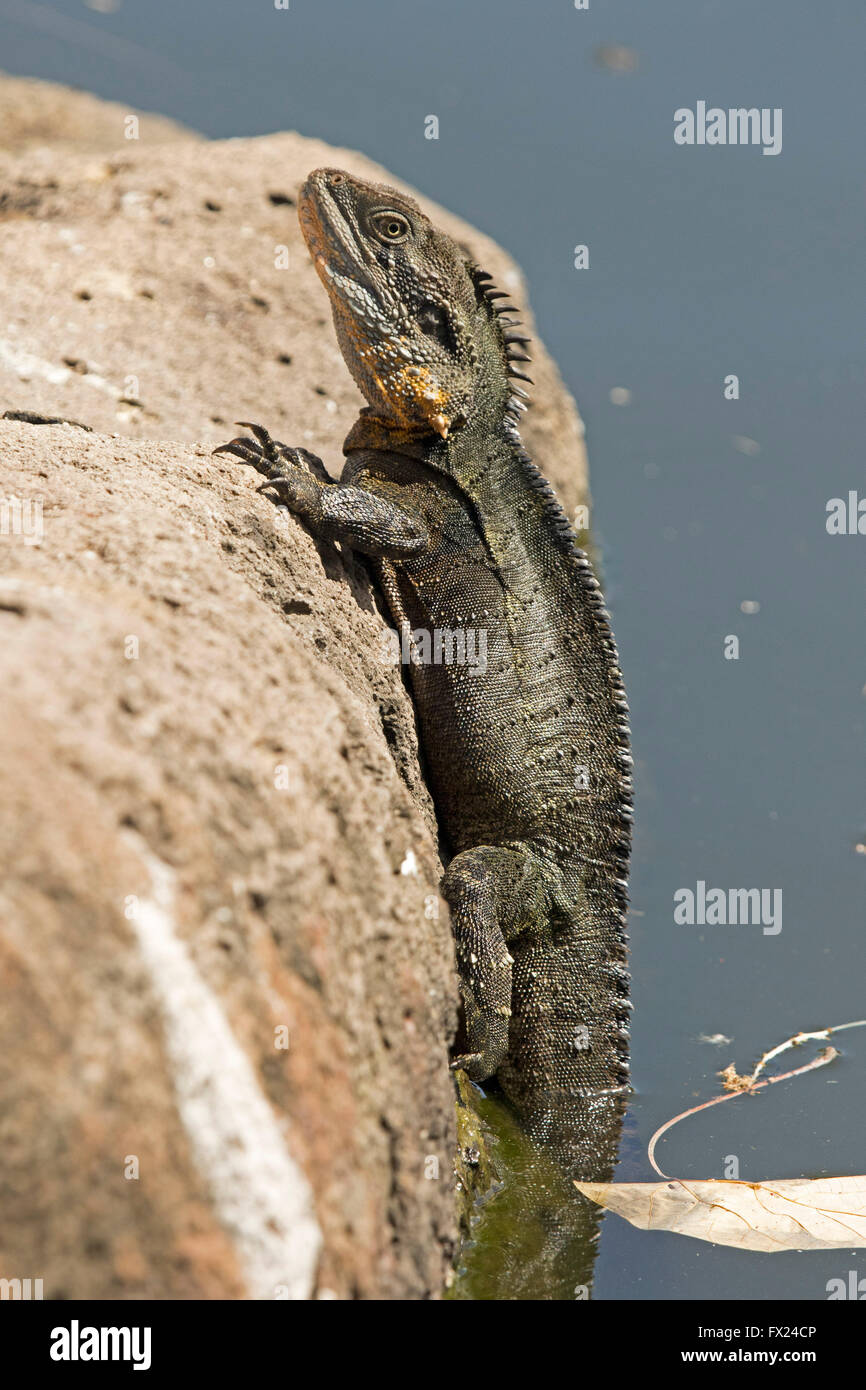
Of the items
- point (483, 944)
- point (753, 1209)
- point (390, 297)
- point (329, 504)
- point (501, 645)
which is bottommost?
point (753, 1209)

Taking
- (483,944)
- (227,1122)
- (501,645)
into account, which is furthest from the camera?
(501,645)

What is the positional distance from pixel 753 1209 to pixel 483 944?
1409mm

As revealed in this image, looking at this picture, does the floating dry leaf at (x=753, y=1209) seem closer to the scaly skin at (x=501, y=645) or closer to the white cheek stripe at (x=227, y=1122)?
the scaly skin at (x=501, y=645)

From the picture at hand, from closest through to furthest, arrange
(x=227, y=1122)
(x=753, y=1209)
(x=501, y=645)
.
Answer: (x=227, y=1122)
(x=753, y=1209)
(x=501, y=645)

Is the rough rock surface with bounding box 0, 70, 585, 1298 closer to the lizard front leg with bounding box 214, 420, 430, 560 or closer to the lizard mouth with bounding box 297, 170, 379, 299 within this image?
the lizard front leg with bounding box 214, 420, 430, 560

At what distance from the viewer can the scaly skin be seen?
5406 mm

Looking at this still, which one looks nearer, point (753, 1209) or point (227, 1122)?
point (227, 1122)

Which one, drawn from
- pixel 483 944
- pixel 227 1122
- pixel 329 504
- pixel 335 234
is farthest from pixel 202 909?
pixel 335 234

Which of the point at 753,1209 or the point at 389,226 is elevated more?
the point at 389,226

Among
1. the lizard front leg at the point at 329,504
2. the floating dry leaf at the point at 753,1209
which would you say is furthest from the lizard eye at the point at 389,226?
the floating dry leaf at the point at 753,1209

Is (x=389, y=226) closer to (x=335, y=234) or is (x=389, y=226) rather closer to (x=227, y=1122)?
(x=335, y=234)

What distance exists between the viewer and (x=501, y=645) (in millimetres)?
5531

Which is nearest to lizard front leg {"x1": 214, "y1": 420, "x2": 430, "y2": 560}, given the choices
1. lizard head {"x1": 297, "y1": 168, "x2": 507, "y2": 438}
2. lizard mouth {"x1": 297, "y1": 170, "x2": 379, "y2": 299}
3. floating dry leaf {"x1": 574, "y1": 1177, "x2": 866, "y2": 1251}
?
lizard head {"x1": 297, "y1": 168, "x2": 507, "y2": 438}

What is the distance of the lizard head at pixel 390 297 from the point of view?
555 cm
